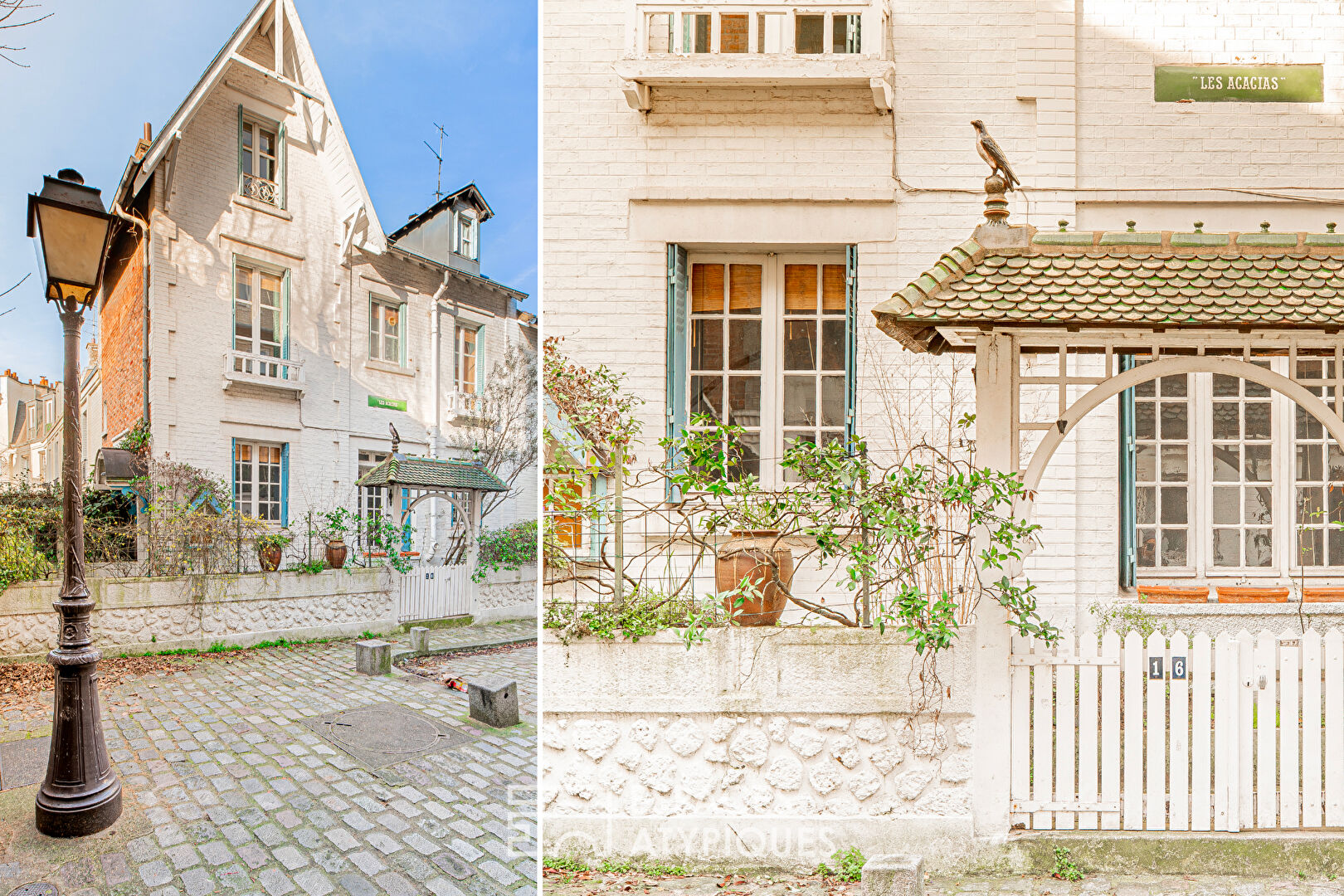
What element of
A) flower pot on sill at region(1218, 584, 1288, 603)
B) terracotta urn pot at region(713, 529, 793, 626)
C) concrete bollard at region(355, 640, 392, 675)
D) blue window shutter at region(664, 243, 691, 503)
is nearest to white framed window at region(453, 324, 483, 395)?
concrete bollard at region(355, 640, 392, 675)

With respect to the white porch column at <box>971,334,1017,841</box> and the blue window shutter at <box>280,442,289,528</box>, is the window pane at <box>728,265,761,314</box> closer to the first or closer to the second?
the white porch column at <box>971,334,1017,841</box>

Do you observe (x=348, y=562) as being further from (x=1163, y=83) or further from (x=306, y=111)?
(x=1163, y=83)

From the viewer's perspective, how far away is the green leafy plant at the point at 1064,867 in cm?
300

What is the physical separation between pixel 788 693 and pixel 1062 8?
3880 millimetres

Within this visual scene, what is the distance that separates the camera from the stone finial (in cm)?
313

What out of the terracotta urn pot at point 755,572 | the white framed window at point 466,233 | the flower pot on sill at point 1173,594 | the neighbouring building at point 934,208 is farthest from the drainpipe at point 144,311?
the flower pot on sill at point 1173,594

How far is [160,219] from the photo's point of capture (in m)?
2.15

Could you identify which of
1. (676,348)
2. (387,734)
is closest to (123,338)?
(387,734)

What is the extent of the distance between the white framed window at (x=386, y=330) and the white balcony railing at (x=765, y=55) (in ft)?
8.34

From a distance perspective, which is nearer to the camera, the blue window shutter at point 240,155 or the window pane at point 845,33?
the blue window shutter at point 240,155

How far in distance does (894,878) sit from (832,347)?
2.65m

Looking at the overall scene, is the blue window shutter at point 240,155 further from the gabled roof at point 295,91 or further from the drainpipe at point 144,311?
the drainpipe at point 144,311

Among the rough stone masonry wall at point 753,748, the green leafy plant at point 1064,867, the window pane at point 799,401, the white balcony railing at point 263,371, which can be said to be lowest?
the green leafy plant at point 1064,867

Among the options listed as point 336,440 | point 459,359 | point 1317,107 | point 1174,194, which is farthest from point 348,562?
point 1317,107
